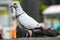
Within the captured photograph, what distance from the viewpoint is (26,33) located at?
5336 millimetres

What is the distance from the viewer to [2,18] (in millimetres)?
14664

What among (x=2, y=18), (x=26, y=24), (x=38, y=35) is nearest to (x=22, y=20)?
(x=26, y=24)

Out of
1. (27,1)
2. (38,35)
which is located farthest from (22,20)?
(27,1)

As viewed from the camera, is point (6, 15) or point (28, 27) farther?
point (6, 15)

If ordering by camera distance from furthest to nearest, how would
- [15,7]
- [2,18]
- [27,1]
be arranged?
[2,18] → [27,1] → [15,7]

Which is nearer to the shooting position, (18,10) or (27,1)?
(18,10)

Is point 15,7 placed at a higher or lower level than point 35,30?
higher

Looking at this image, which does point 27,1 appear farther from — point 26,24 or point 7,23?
point 7,23

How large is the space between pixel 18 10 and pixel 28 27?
33 cm

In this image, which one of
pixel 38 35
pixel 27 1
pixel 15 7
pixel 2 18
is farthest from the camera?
pixel 2 18

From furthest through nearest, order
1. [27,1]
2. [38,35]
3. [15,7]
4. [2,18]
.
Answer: [2,18], [27,1], [38,35], [15,7]

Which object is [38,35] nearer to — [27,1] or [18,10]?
[18,10]

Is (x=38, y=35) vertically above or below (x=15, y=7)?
below

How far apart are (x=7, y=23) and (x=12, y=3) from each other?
984 centimetres
